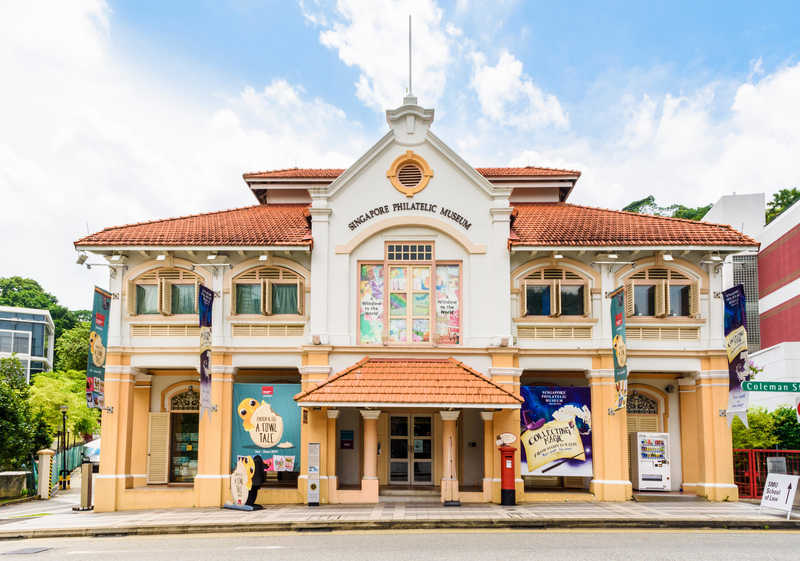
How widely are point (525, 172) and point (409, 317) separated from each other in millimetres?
7409

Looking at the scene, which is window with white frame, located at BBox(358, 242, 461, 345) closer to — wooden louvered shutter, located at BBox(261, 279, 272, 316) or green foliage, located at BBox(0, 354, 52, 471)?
wooden louvered shutter, located at BBox(261, 279, 272, 316)

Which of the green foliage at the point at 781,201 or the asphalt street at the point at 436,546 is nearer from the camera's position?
the asphalt street at the point at 436,546

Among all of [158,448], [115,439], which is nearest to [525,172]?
[158,448]

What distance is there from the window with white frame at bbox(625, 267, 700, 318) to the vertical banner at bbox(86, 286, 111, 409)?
14845mm

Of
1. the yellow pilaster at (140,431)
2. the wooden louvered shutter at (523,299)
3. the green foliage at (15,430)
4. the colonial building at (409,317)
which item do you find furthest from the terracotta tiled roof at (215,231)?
the green foliage at (15,430)

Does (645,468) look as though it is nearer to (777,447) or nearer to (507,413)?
(507,413)

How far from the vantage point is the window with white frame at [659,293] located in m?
18.6

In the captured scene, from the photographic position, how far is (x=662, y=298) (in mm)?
18484

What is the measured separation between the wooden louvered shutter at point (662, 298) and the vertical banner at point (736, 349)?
59.6 inches

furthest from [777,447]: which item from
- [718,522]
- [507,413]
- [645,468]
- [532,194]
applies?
[532,194]

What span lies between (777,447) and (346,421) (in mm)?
14128

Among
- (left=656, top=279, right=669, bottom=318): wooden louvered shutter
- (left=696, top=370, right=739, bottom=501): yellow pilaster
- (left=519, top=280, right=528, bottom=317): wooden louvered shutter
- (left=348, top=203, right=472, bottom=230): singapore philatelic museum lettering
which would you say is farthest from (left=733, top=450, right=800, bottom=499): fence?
(left=348, top=203, right=472, bottom=230): singapore philatelic museum lettering

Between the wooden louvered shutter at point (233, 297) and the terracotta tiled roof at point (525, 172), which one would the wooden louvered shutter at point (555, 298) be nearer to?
the terracotta tiled roof at point (525, 172)

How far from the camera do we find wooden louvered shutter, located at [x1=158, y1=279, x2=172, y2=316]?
18.7 m
